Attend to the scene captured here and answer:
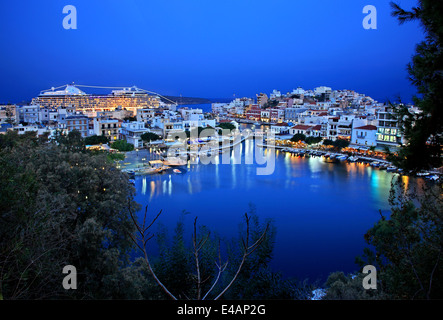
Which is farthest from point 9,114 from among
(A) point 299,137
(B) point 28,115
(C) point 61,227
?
(C) point 61,227

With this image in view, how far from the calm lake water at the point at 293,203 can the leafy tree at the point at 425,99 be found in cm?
357

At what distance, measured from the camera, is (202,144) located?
1561cm

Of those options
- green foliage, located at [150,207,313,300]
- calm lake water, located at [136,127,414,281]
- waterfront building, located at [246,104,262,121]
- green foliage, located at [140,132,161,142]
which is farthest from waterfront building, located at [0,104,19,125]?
waterfront building, located at [246,104,262,121]

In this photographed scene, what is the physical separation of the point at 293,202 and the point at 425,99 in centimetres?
696

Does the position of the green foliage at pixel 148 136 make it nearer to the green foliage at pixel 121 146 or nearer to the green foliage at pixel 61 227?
the green foliage at pixel 121 146

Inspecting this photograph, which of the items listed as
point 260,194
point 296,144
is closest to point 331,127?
point 296,144

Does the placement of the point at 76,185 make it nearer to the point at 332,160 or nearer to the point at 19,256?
the point at 19,256

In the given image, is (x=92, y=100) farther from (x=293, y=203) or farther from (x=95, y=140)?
(x=293, y=203)

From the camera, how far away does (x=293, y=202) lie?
8125 mm

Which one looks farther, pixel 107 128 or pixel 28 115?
pixel 28 115

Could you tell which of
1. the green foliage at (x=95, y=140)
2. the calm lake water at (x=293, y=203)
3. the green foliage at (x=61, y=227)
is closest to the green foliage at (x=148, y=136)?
the green foliage at (x=95, y=140)

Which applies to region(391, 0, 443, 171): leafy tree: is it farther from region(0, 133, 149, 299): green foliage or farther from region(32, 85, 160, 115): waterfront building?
region(32, 85, 160, 115): waterfront building

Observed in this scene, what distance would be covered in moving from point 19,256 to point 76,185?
1962mm

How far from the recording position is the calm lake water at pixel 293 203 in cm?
542
